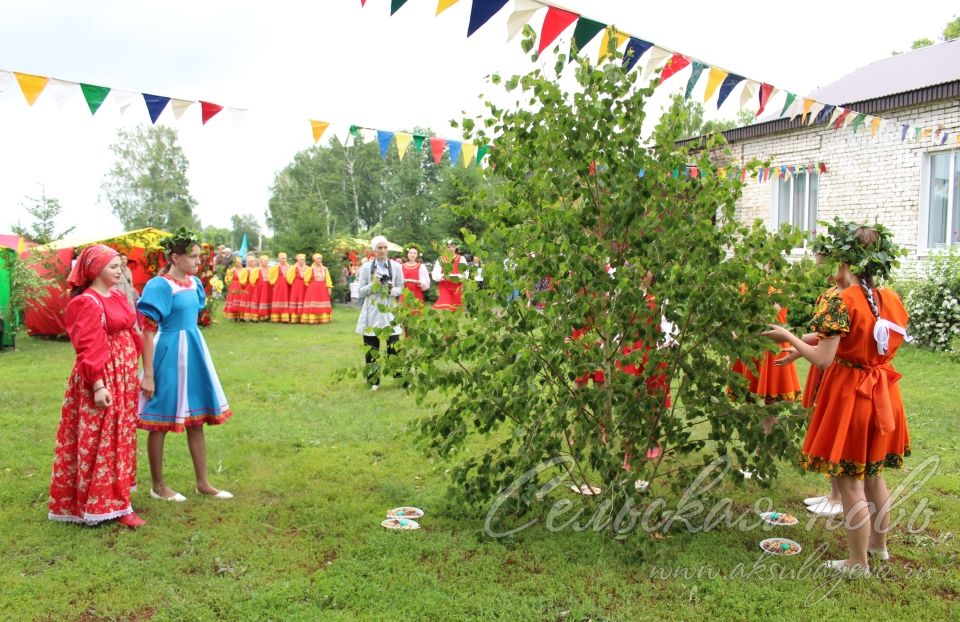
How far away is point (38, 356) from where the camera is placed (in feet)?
38.4

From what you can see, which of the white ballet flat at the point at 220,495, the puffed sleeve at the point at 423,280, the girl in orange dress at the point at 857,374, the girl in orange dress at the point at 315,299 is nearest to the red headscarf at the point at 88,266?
the white ballet flat at the point at 220,495

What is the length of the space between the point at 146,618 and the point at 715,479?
123 inches

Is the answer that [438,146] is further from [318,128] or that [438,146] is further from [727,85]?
[727,85]

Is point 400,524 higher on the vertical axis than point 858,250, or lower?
lower

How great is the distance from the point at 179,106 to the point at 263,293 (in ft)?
39.6

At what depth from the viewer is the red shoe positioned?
4.38 metres

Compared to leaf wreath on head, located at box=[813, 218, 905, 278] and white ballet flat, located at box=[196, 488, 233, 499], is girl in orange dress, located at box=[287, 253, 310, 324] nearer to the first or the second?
white ballet flat, located at box=[196, 488, 233, 499]

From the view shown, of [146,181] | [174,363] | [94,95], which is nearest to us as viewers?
[174,363]

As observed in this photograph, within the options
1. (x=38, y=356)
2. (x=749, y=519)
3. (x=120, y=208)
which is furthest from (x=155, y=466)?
(x=120, y=208)

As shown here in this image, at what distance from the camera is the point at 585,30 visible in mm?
4434

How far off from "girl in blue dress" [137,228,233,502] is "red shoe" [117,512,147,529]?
41 centimetres

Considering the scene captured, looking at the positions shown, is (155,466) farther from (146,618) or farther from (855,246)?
(855,246)

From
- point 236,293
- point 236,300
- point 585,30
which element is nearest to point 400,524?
point 585,30

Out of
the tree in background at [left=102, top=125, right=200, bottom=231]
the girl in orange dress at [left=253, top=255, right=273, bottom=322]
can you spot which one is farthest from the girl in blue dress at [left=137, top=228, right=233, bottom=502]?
the tree in background at [left=102, top=125, right=200, bottom=231]
